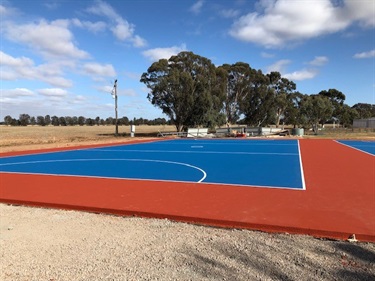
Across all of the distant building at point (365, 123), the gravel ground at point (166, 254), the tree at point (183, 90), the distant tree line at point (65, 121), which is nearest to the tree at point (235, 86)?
the tree at point (183, 90)

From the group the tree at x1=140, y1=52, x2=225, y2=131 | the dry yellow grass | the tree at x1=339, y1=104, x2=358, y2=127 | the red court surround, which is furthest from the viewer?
the tree at x1=339, y1=104, x2=358, y2=127

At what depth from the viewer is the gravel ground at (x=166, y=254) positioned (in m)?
4.22

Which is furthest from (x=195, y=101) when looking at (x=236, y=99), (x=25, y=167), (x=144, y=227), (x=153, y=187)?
(x=144, y=227)

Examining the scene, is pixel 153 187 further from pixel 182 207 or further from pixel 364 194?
pixel 364 194

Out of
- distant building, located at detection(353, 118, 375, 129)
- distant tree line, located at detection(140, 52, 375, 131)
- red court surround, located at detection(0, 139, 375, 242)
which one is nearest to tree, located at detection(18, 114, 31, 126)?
distant tree line, located at detection(140, 52, 375, 131)

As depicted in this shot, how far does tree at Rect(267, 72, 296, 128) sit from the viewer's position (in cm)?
6506

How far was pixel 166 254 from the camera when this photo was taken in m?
4.92

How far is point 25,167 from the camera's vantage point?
1548cm

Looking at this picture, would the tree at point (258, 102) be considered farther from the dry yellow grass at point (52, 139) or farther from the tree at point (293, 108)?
the dry yellow grass at point (52, 139)

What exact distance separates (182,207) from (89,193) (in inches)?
125

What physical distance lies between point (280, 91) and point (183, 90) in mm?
31545

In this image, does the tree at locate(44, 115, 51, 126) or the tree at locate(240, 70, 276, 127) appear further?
the tree at locate(44, 115, 51, 126)

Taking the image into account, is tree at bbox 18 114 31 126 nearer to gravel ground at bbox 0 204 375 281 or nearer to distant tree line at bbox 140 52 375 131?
distant tree line at bbox 140 52 375 131

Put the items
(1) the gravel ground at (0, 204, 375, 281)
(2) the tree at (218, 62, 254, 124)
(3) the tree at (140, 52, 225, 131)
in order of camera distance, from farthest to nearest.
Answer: (2) the tree at (218, 62, 254, 124)
(3) the tree at (140, 52, 225, 131)
(1) the gravel ground at (0, 204, 375, 281)
